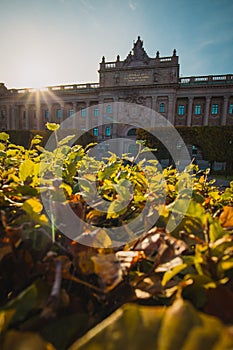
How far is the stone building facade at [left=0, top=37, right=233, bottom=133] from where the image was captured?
109 ft

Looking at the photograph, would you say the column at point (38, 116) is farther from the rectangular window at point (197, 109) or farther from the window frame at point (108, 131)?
the rectangular window at point (197, 109)

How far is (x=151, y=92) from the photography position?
34.4m

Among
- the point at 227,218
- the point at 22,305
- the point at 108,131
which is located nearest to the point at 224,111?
the point at 108,131

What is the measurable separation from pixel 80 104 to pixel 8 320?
42.2m

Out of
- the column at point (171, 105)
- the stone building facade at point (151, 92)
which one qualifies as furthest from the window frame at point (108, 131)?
the column at point (171, 105)

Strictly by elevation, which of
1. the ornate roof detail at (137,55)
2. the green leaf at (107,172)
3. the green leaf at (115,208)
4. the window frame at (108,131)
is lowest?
the green leaf at (115,208)

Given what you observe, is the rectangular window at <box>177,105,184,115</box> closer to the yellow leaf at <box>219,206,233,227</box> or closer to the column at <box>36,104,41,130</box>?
the column at <box>36,104,41,130</box>

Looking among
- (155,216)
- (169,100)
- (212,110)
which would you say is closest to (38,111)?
(169,100)

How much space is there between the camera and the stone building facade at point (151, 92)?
3316 centimetres

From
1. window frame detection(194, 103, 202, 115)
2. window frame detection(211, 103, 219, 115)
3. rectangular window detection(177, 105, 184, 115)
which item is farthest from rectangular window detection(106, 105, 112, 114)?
window frame detection(211, 103, 219, 115)

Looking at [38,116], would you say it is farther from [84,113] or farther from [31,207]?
[31,207]

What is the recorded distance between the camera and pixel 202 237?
21.6 inches

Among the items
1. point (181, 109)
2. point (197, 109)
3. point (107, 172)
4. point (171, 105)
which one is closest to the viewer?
point (107, 172)

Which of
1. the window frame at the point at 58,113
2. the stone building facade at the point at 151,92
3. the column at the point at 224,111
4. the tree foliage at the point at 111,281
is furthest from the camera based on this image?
the window frame at the point at 58,113
